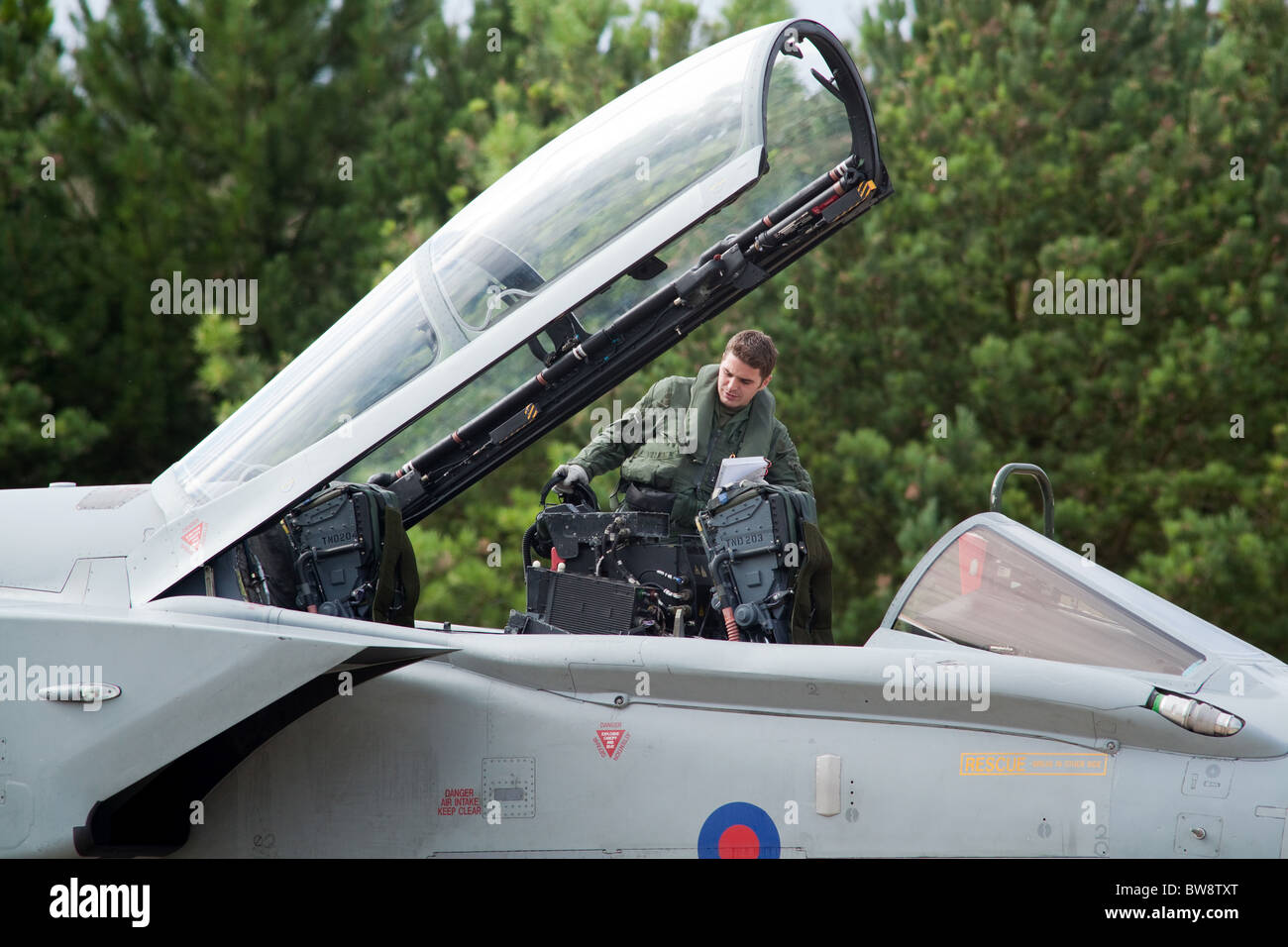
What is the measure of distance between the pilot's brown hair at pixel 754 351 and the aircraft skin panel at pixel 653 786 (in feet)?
5.17

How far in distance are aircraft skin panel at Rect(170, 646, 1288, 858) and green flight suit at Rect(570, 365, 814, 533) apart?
4.51ft

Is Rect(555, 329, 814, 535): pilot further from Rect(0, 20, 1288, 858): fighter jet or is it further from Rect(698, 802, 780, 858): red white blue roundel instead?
Rect(698, 802, 780, 858): red white blue roundel

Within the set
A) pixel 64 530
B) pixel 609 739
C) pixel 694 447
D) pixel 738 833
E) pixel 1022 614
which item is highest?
pixel 694 447

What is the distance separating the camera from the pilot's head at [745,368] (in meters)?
4.59

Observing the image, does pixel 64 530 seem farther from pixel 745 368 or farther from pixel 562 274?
pixel 745 368

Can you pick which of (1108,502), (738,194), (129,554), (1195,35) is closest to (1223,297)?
(1108,502)

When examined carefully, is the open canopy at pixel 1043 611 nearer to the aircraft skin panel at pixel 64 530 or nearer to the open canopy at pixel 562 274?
the open canopy at pixel 562 274

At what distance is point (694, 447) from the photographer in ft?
15.4

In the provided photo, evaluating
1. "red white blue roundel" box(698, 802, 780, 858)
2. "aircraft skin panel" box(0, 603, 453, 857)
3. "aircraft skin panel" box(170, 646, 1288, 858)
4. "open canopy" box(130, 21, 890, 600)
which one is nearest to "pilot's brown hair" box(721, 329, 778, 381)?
"open canopy" box(130, 21, 890, 600)

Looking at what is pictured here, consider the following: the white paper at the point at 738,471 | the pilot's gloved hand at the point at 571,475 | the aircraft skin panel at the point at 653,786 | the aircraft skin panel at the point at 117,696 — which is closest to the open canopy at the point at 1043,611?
the aircraft skin panel at the point at 653,786

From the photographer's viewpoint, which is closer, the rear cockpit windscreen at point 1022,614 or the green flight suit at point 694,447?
the rear cockpit windscreen at point 1022,614

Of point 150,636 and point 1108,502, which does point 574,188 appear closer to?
point 150,636

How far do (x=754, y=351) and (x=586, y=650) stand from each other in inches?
62.3

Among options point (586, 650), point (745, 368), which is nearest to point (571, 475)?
point (745, 368)
